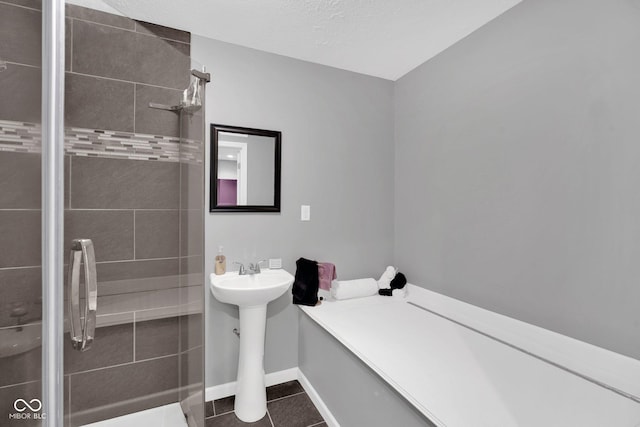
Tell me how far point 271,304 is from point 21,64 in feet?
5.90

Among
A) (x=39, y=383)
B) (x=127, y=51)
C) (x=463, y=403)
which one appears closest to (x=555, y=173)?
(x=463, y=403)

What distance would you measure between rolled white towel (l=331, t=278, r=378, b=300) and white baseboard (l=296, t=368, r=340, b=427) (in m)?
0.63

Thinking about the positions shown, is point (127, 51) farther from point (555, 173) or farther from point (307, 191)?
point (555, 173)

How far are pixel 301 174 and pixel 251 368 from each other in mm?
1364

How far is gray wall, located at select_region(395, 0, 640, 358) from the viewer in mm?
1235

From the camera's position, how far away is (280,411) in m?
1.83

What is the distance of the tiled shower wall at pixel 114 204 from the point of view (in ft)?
2.32

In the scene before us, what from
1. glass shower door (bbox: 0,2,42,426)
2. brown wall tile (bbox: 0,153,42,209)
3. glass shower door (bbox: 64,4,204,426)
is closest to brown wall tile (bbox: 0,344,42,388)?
glass shower door (bbox: 0,2,42,426)

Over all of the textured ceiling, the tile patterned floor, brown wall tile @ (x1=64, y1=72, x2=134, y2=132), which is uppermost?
the textured ceiling

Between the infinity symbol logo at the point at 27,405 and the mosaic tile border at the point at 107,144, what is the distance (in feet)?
2.03

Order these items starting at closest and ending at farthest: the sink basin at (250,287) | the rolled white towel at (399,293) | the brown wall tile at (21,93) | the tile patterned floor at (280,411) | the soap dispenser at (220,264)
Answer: the brown wall tile at (21,93) < the sink basin at (250,287) < the tile patterned floor at (280,411) < the soap dispenser at (220,264) < the rolled white towel at (399,293)

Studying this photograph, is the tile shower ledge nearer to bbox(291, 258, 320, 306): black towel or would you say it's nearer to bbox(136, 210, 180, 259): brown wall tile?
bbox(136, 210, 180, 259): brown wall tile

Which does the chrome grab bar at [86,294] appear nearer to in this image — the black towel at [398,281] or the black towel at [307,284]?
the black towel at [307,284]

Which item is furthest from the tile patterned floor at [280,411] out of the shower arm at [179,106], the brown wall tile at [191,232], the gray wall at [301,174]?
the shower arm at [179,106]
